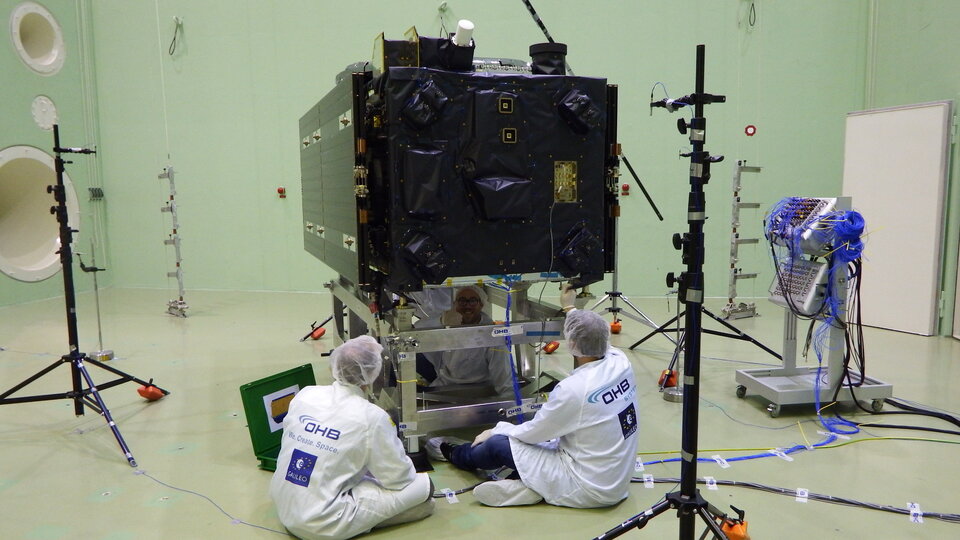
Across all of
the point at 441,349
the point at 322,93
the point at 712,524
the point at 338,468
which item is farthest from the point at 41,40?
the point at 712,524

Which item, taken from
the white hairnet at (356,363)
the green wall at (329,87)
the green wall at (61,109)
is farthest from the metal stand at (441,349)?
the green wall at (61,109)

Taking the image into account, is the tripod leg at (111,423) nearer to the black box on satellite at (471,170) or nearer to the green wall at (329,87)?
the black box on satellite at (471,170)

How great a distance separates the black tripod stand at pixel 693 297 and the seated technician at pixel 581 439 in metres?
0.53

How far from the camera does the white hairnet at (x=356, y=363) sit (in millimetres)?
2977

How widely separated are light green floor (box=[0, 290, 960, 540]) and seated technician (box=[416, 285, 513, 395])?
3.00 feet

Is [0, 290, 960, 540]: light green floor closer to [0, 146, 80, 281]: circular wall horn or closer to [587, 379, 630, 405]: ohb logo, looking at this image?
[587, 379, 630, 405]: ohb logo

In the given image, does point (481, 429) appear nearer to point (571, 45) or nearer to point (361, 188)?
point (361, 188)

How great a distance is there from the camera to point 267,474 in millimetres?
3748

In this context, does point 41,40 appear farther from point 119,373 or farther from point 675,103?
point 675,103

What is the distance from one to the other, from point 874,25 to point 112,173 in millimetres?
10806

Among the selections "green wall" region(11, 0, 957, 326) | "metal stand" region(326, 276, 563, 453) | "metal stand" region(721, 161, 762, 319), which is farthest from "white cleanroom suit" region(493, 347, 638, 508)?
"green wall" region(11, 0, 957, 326)

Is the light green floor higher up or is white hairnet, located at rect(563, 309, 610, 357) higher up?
white hairnet, located at rect(563, 309, 610, 357)

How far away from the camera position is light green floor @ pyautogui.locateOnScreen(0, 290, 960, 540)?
3143 mm

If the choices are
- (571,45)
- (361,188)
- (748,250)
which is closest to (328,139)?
(361,188)
